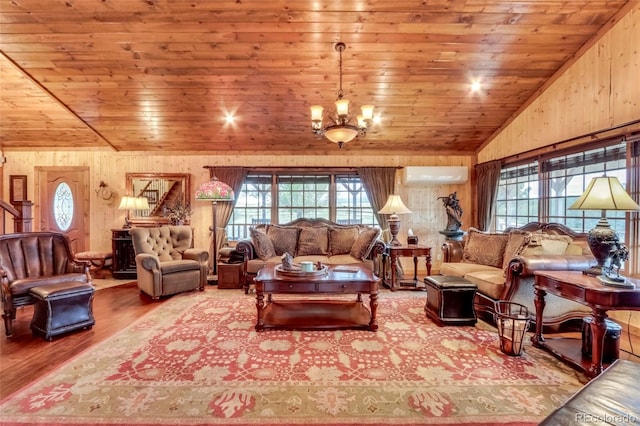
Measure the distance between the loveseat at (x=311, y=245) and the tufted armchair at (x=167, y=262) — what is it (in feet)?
2.33

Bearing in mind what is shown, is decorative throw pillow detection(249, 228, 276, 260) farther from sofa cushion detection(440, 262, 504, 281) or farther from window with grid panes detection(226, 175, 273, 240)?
sofa cushion detection(440, 262, 504, 281)

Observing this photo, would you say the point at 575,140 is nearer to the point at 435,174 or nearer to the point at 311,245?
the point at 435,174

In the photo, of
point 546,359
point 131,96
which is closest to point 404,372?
point 546,359

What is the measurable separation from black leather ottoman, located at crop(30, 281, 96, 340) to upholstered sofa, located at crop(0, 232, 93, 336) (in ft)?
0.55

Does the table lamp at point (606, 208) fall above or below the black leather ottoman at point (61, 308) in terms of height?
above

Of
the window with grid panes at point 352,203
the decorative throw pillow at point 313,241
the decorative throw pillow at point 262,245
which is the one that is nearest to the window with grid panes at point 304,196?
the window with grid panes at point 352,203

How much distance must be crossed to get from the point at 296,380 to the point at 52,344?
2.36m

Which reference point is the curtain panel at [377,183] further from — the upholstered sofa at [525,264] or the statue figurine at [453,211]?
the upholstered sofa at [525,264]

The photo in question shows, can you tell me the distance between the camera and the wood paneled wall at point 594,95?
3225mm

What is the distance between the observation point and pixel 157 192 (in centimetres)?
607

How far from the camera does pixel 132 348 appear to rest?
2.74 metres

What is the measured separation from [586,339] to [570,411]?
187cm

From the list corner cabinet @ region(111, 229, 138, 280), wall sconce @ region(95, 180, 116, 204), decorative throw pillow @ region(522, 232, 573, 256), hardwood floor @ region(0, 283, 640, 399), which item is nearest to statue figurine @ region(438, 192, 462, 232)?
decorative throw pillow @ region(522, 232, 573, 256)

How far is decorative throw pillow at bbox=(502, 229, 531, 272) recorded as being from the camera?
345 centimetres
